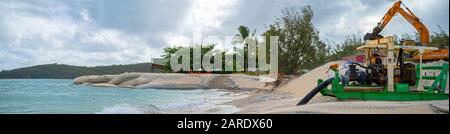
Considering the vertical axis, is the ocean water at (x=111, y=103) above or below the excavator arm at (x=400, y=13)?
below

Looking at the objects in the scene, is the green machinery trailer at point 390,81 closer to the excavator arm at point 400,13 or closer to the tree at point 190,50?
the excavator arm at point 400,13

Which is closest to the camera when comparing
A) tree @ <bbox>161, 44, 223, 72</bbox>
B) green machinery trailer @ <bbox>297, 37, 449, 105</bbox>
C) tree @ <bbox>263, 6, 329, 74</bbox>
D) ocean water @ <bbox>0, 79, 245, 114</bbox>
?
green machinery trailer @ <bbox>297, 37, 449, 105</bbox>

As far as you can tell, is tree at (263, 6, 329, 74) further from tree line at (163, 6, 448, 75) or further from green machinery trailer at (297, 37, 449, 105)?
green machinery trailer at (297, 37, 449, 105)

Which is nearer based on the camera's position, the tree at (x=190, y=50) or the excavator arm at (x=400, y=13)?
the excavator arm at (x=400, y=13)

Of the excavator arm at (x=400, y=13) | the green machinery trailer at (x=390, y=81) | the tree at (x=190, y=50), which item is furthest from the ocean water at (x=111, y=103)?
the tree at (x=190, y=50)

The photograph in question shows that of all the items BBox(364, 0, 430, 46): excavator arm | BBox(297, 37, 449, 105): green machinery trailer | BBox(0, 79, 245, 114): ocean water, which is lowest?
BBox(0, 79, 245, 114): ocean water

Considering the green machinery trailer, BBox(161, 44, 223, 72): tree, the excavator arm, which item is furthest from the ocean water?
BBox(161, 44, 223, 72): tree

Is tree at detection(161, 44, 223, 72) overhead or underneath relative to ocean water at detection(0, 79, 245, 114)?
overhead

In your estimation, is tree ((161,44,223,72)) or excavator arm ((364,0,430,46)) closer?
excavator arm ((364,0,430,46))

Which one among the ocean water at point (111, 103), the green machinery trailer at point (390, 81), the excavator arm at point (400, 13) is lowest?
the ocean water at point (111, 103)

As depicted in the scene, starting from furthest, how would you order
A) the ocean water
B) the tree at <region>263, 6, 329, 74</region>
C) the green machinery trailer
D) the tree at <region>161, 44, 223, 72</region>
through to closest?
the tree at <region>161, 44, 223, 72</region> → the tree at <region>263, 6, 329, 74</region> → the ocean water → the green machinery trailer

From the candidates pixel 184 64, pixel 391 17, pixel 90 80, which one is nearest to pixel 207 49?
pixel 184 64
